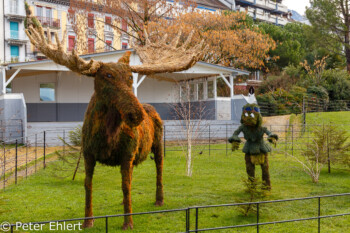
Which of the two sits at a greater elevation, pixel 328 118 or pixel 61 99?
pixel 61 99

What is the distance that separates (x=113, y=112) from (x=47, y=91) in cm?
2120

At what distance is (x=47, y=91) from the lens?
24.9 meters

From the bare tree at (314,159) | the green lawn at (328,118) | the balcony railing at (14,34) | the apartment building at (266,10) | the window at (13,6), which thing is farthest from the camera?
the apartment building at (266,10)

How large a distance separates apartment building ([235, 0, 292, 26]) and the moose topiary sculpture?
48.8m

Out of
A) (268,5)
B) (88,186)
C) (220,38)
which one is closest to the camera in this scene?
(88,186)

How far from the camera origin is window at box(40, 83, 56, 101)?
24.8 metres

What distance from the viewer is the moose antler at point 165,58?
234 inches

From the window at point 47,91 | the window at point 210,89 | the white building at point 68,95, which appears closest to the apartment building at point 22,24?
the white building at point 68,95

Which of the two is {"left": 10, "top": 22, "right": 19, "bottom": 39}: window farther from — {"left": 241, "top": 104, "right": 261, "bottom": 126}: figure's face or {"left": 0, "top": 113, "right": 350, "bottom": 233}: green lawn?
{"left": 241, "top": 104, "right": 261, "bottom": 126}: figure's face

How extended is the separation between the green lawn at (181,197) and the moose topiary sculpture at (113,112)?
1138 mm

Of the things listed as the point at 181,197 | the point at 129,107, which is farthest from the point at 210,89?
the point at 129,107

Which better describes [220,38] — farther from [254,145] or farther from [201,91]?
[254,145]

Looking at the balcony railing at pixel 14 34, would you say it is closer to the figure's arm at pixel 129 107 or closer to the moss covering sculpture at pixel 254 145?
the moss covering sculpture at pixel 254 145

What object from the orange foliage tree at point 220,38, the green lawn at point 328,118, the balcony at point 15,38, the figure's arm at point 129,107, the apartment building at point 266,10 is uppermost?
the apartment building at point 266,10
